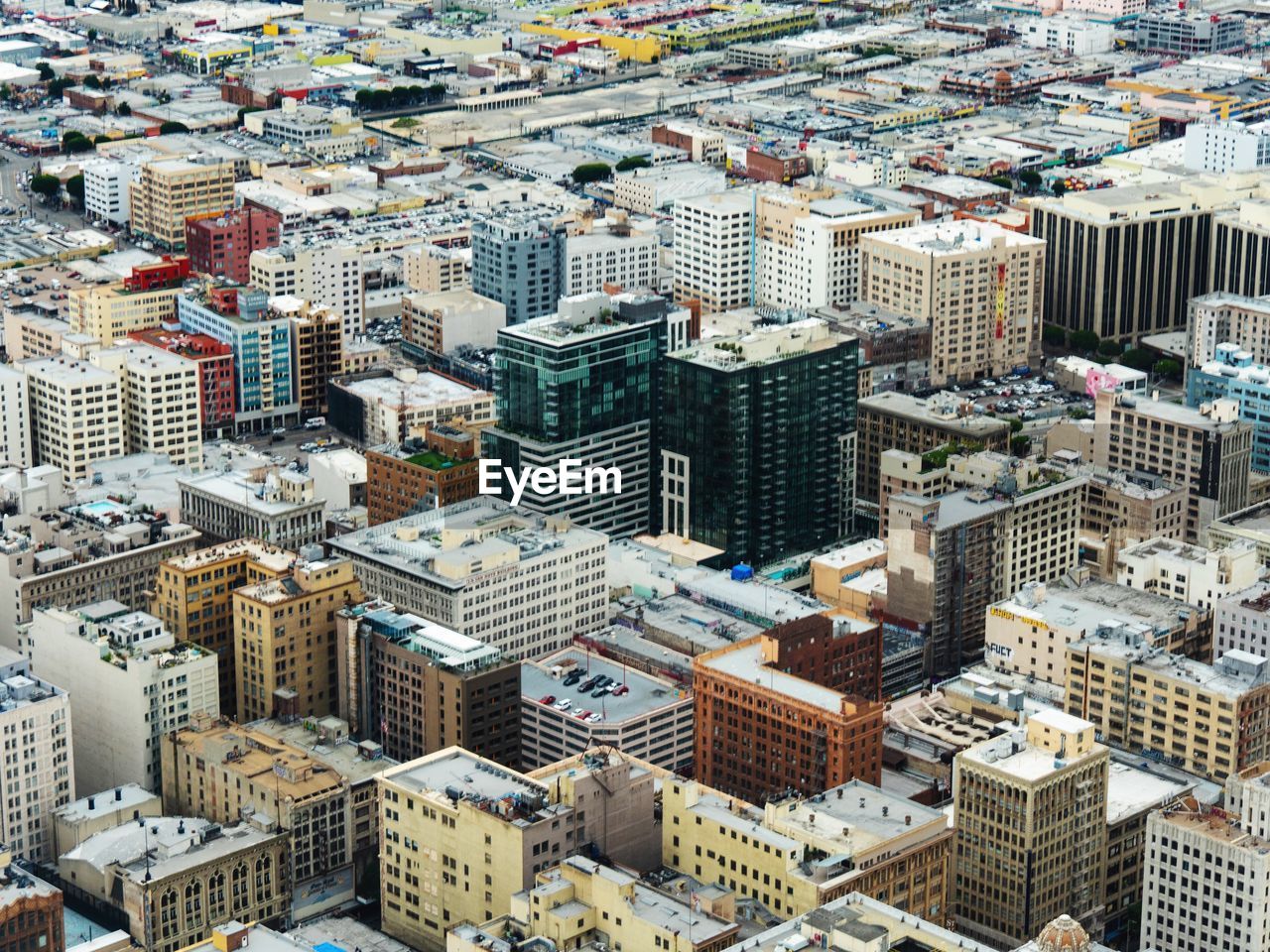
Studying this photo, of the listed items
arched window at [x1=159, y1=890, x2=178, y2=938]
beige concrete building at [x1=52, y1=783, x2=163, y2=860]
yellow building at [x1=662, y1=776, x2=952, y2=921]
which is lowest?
arched window at [x1=159, y1=890, x2=178, y2=938]

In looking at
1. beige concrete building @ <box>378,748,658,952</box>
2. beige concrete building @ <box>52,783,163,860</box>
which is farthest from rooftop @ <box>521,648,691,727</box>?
beige concrete building @ <box>52,783,163,860</box>

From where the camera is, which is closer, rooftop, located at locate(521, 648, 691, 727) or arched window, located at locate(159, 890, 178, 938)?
arched window, located at locate(159, 890, 178, 938)

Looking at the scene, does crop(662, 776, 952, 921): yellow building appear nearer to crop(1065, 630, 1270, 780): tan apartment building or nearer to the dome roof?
the dome roof

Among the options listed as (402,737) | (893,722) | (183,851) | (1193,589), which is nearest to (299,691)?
(402,737)

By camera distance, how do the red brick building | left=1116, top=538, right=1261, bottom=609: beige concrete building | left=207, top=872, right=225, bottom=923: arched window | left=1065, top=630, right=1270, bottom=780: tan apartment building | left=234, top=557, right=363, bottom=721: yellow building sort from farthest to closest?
left=1116, top=538, right=1261, bottom=609: beige concrete building, left=234, top=557, right=363, bottom=721: yellow building, left=1065, top=630, right=1270, bottom=780: tan apartment building, the red brick building, left=207, top=872, right=225, bottom=923: arched window

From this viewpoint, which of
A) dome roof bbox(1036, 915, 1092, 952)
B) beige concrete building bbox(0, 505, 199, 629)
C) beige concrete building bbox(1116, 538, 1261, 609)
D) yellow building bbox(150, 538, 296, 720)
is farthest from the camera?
beige concrete building bbox(1116, 538, 1261, 609)

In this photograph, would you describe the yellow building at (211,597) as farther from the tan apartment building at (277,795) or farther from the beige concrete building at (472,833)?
the beige concrete building at (472,833)

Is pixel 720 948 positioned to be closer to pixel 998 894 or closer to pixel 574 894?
pixel 574 894

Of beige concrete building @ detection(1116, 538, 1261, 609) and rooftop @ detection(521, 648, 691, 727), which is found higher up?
beige concrete building @ detection(1116, 538, 1261, 609)
